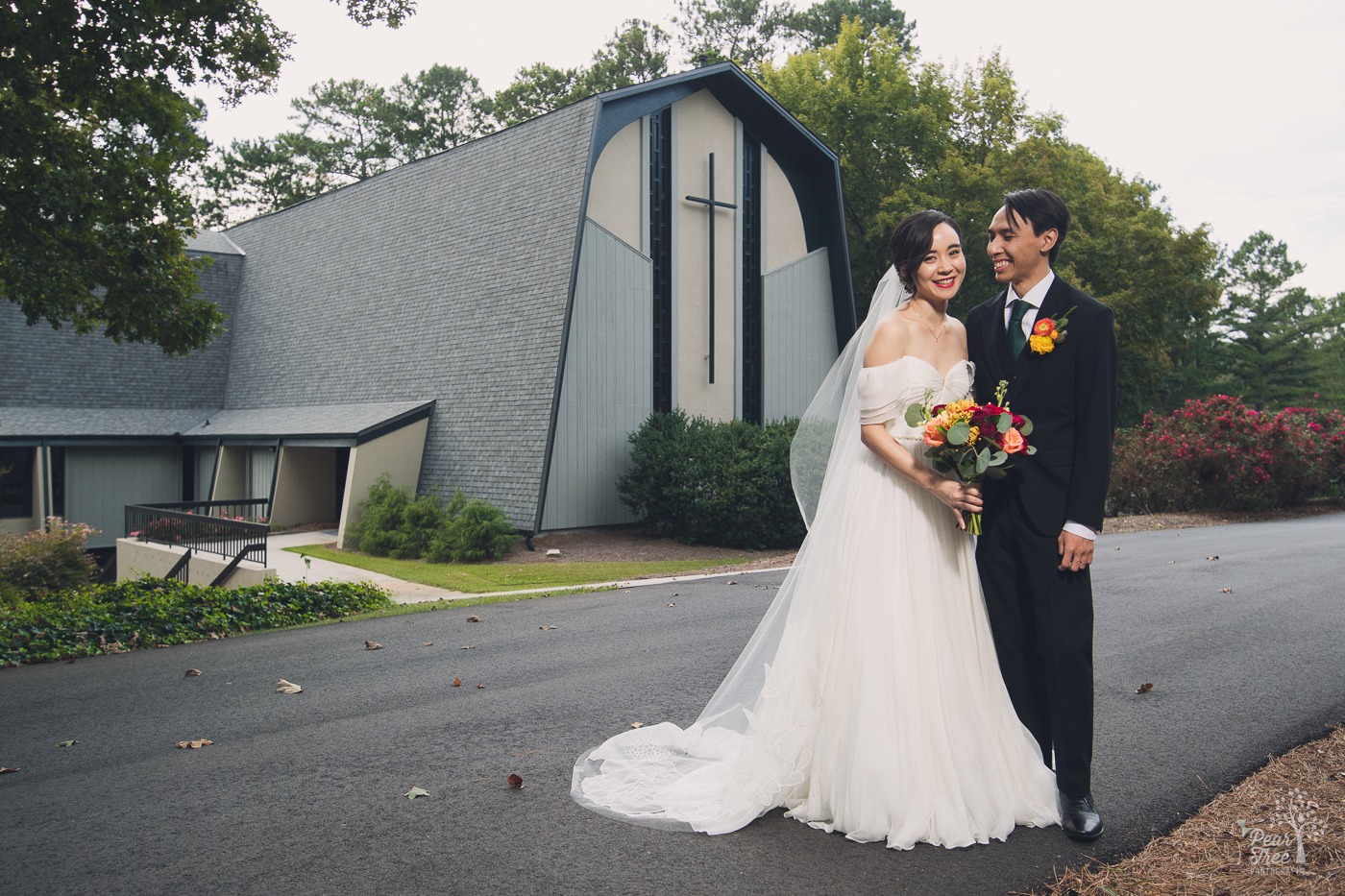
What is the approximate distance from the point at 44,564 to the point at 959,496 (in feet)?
53.8

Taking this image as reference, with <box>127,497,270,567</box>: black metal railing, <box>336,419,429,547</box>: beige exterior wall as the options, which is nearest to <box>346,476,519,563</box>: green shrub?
<box>336,419,429,547</box>: beige exterior wall

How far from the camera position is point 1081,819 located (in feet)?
12.5

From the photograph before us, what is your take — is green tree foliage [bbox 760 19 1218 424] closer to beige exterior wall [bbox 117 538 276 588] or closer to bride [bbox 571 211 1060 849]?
beige exterior wall [bbox 117 538 276 588]

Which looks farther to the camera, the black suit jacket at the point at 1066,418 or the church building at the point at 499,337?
the church building at the point at 499,337

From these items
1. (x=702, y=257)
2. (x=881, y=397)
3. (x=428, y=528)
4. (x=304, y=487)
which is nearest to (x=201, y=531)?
(x=428, y=528)

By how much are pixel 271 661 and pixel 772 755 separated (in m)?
4.87

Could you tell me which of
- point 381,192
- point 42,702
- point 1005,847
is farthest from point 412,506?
point 1005,847

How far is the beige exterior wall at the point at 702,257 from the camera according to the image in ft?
66.7

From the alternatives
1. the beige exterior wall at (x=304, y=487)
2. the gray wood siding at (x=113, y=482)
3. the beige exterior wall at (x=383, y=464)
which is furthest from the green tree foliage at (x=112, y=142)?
the gray wood siding at (x=113, y=482)

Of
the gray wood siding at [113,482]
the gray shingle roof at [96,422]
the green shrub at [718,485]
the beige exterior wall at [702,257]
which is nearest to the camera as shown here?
the green shrub at [718,485]

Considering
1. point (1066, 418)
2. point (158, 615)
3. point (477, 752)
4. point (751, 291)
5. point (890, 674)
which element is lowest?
point (477, 752)

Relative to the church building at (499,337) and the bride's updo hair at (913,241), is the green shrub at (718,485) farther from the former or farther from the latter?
the bride's updo hair at (913,241)

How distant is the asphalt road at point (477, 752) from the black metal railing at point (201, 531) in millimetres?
6730

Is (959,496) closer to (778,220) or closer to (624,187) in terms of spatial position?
(624,187)
